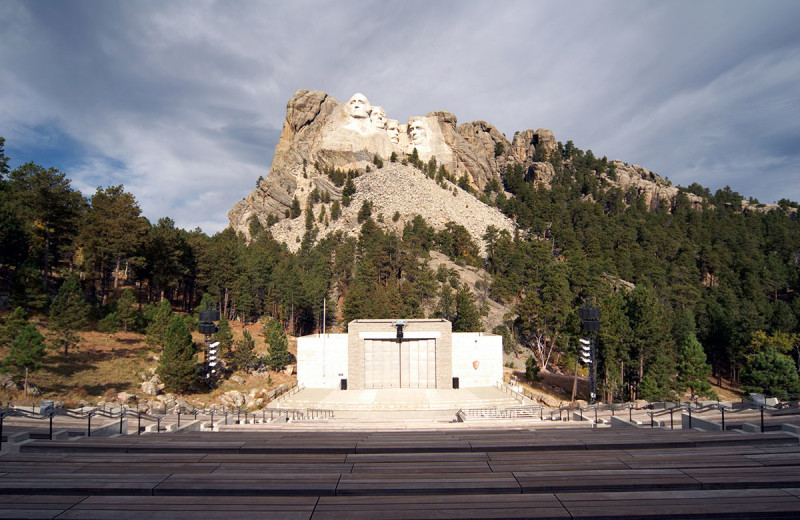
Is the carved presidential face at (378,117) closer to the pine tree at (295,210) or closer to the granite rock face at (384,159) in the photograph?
the granite rock face at (384,159)

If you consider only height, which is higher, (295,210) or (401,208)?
(295,210)

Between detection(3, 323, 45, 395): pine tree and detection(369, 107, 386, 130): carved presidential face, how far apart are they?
120m

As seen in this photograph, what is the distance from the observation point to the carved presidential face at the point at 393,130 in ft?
438

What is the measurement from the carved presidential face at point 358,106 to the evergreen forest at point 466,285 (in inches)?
2002

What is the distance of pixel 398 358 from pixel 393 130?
381 feet

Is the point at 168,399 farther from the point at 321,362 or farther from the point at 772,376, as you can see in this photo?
the point at 772,376

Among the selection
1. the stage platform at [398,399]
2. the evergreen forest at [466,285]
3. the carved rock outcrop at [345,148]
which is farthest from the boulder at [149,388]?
the carved rock outcrop at [345,148]

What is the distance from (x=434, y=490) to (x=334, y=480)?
1075mm

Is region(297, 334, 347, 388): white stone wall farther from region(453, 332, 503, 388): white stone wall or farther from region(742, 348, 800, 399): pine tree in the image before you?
region(742, 348, 800, 399): pine tree

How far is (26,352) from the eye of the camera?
62.9 ft

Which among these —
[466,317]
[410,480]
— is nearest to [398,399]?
[466,317]

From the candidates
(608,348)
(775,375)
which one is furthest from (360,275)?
(775,375)

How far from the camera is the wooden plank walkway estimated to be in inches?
139

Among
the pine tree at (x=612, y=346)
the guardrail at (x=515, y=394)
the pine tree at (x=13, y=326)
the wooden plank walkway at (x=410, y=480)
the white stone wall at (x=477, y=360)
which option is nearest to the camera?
the wooden plank walkway at (x=410, y=480)
